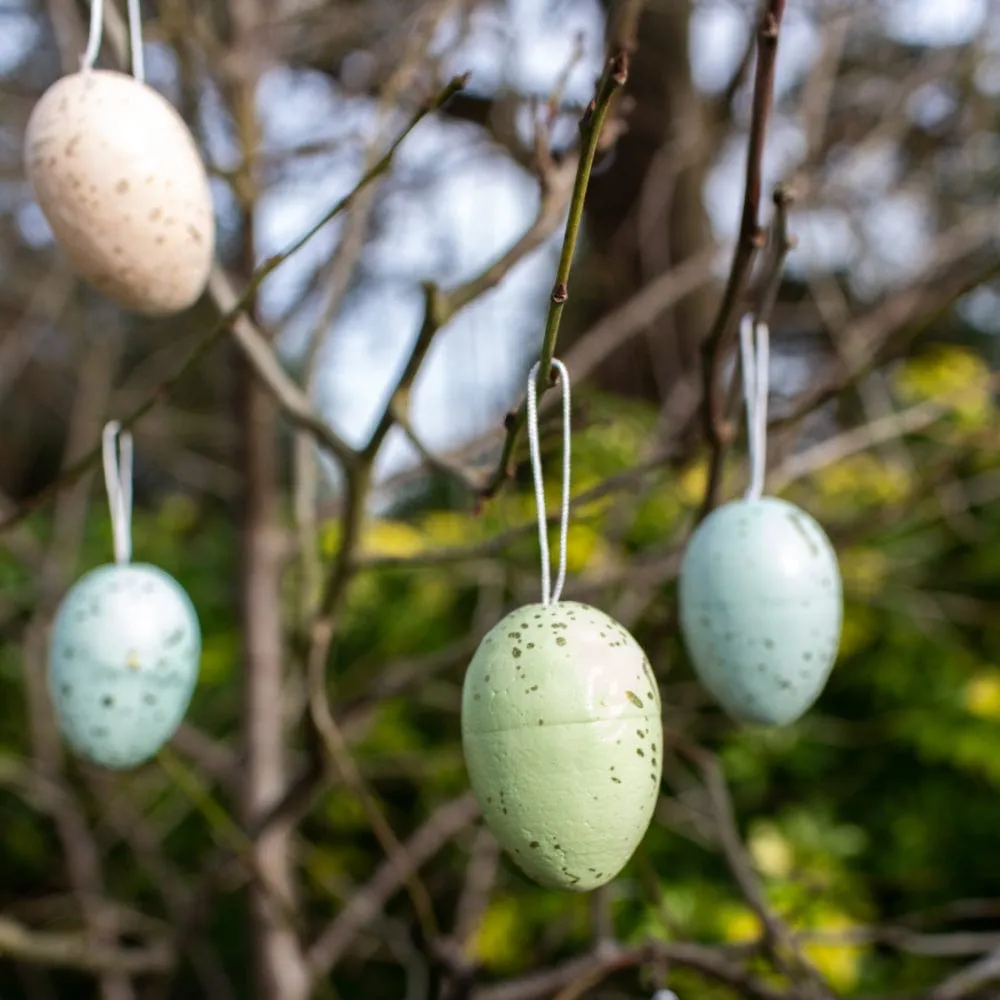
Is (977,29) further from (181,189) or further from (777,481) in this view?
(181,189)

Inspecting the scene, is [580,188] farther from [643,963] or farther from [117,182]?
[643,963]

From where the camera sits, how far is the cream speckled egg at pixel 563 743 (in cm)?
49

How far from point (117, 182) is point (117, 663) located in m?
0.34

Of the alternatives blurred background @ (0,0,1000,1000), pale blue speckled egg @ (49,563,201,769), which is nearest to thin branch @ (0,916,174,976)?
blurred background @ (0,0,1000,1000)

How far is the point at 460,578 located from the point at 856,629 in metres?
0.71

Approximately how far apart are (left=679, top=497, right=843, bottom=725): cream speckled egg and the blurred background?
151 millimetres

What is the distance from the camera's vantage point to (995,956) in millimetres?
890

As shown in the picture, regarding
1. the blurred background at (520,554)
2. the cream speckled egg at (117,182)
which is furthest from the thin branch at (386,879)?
the cream speckled egg at (117,182)

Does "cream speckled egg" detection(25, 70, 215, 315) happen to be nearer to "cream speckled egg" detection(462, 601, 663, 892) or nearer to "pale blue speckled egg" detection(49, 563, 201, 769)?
"pale blue speckled egg" detection(49, 563, 201, 769)

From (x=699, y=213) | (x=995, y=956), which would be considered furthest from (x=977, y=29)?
(x=995, y=956)

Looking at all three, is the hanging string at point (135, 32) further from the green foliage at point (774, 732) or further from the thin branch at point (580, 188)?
the green foliage at point (774, 732)

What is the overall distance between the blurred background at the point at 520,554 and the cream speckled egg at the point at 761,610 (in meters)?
0.15

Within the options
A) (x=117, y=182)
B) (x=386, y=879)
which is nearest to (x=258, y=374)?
(x=117, y=182)

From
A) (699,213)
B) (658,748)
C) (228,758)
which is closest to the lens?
(658,748)
